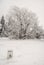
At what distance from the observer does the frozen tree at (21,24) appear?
161 cm

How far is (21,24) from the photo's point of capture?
164 cm

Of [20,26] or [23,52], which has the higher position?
[20,26]

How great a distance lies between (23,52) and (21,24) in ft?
1.55

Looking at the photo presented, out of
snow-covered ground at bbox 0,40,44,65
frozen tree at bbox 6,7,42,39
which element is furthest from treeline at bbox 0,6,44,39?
snow-covered ground at bbox 0,40,44,65

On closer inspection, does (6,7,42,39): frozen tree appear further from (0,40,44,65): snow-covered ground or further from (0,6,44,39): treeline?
(0,40,44,65): snow-covered ground

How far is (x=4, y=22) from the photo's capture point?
5.26 ft

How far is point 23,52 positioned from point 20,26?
0.44m

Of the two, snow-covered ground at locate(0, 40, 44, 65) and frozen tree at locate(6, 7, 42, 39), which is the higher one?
frozen tree at locate(6, 7, 42, 39)

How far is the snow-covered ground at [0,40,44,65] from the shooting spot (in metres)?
1.53

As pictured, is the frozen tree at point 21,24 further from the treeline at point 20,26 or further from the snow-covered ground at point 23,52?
the snow-covered ground at point 23,52

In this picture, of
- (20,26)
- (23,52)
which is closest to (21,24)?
(20,26)

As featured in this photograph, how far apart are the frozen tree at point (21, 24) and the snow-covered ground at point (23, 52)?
0.12 m

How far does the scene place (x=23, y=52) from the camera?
1.59 metres

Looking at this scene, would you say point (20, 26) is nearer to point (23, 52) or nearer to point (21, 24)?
point (21, 24)
